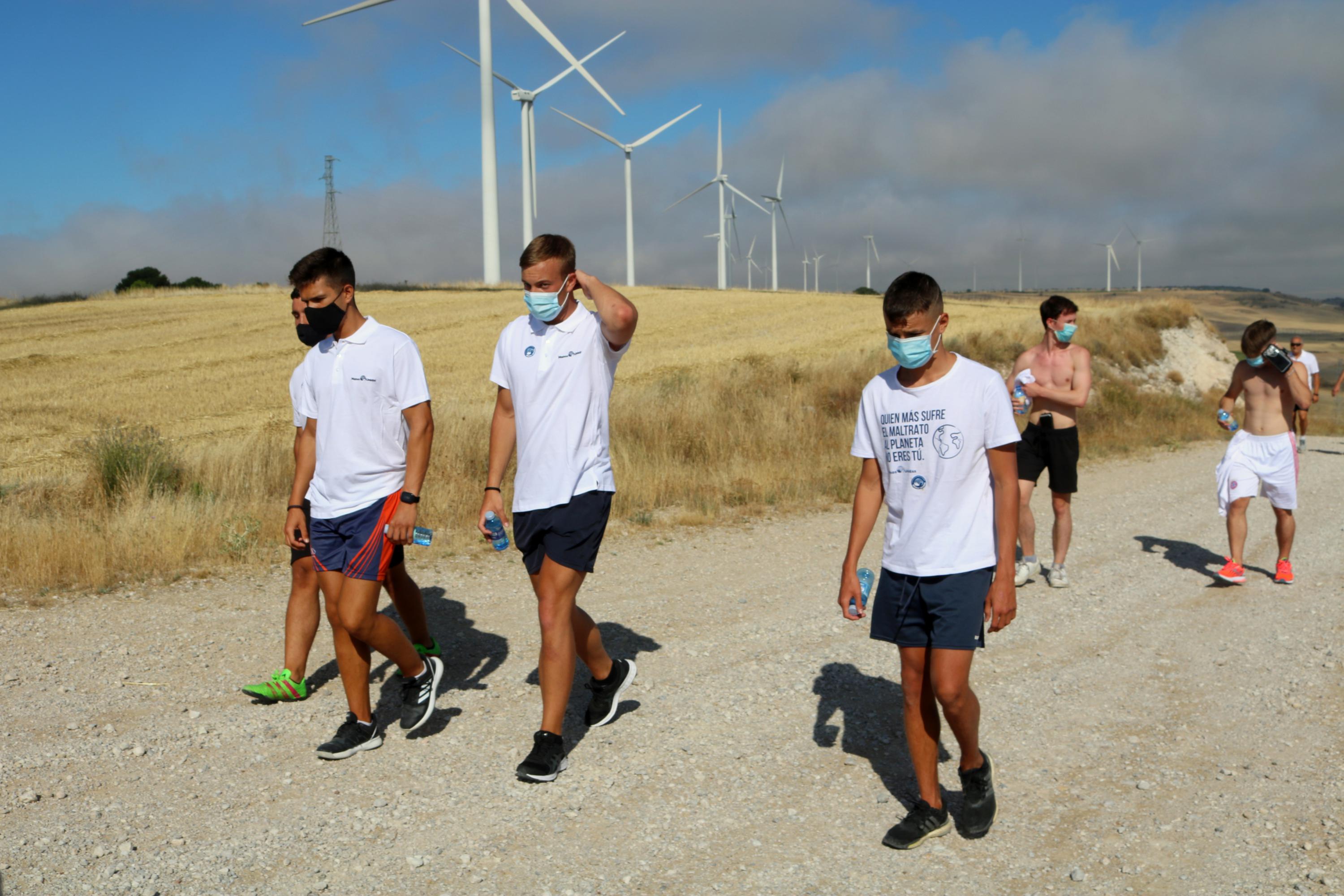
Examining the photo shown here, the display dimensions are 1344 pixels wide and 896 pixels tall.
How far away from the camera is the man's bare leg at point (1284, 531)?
803 centimetres

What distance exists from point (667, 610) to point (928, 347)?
3.83m

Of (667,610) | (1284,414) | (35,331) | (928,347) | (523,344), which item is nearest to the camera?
(928,347)

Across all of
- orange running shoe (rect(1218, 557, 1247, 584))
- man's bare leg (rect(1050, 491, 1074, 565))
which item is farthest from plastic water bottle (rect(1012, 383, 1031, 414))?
orange running shoe (rect(1218, 557, 1247, 584))

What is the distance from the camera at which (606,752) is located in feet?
15.8

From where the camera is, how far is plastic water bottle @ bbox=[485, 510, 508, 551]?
460cm

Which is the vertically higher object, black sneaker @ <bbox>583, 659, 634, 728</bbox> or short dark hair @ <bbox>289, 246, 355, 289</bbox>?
short dark hair @ <bbox>289, 246, 355, 289</bbox>

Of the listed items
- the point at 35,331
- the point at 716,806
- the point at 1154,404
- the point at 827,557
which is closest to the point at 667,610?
the point at 827,557

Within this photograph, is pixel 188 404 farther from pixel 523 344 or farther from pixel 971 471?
pixel 971 471

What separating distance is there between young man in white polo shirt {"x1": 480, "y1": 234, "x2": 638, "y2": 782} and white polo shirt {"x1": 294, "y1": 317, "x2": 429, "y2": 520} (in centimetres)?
52

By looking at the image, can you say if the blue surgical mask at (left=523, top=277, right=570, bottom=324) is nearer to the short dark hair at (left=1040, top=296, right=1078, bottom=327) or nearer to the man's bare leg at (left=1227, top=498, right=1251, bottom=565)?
the short dark hair at (left=1040, top=296, right=1078, bottom=327)

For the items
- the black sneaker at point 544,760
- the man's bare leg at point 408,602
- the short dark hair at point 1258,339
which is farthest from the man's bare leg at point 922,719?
the short dark hair at point 1258,339

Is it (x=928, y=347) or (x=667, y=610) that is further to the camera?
(x=667, y=610)

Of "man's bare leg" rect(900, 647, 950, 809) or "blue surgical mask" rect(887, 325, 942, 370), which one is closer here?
"blue surgical mask" rect(887, 325, 942, 370)

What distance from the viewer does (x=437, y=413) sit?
1366cm
